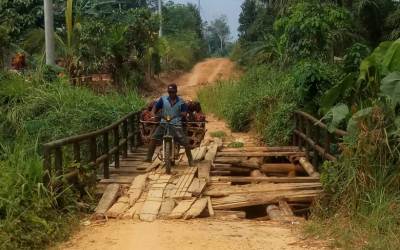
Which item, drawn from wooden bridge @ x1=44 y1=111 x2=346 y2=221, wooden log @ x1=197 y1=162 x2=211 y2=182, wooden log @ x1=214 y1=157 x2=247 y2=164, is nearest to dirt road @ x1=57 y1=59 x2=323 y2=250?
wooden bridge @ x1=44 y1=111 x2=346 y2=221

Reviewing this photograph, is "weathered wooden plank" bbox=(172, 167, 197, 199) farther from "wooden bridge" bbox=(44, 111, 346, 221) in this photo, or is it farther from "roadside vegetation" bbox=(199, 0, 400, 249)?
"roadside vegetation" bbox=(199, 0, 400, 249)

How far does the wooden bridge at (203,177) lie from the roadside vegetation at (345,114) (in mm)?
576

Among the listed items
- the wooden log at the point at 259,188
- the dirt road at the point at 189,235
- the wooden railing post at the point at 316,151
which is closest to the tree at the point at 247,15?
the wooden railing post at the point at 316,151

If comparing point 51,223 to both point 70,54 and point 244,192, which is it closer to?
point 244,192

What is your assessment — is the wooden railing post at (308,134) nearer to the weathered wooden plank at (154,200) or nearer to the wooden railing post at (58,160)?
the weathered wooden plank at (154,200)

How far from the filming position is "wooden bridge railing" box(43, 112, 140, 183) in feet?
24.1

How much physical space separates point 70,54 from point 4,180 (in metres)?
12.9

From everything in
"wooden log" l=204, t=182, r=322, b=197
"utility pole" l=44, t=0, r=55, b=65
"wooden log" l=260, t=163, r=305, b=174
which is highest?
"utility pole" l=44, t=0, r=55, b=65

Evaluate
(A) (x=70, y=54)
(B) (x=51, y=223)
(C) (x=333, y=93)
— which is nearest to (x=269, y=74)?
(A) (x=70, y=54)

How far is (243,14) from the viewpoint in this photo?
53.9 m

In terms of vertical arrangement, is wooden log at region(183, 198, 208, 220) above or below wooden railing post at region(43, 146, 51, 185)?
below

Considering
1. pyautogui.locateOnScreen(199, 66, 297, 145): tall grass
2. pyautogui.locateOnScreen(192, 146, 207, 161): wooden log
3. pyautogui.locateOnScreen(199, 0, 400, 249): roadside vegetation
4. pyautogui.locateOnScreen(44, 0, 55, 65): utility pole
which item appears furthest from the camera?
pyautogui.locateOnScreen(44, 0, 55, 65): utility pole

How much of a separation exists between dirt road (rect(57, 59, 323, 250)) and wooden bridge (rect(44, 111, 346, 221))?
0.36m

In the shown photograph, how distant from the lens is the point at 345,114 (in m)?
7.99
